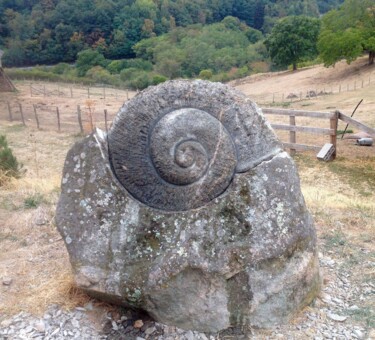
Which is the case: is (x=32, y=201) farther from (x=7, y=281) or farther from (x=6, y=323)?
(x=6, y=323)

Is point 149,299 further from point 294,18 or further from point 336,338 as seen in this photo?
point 294,18

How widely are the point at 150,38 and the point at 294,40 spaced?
3095 cm

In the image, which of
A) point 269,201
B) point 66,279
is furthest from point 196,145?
point 66,279

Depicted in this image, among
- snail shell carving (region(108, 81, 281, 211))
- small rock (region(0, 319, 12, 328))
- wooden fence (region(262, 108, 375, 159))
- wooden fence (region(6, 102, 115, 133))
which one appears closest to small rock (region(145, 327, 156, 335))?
snail shell carving (region(108, 81, 281, 211))

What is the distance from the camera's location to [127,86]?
45.6 meters

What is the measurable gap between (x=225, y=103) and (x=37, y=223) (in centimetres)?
339

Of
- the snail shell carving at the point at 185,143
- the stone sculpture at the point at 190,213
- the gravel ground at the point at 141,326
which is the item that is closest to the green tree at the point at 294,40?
the snail shell carving at the point at 185,143

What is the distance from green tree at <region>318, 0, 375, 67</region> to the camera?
30.8m

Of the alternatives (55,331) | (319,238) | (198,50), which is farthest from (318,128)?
(198,50)

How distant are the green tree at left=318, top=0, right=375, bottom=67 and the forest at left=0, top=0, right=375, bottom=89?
6735 millimetres

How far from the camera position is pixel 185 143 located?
4160mm

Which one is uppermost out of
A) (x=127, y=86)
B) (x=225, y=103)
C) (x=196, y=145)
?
(x=225, y=103)

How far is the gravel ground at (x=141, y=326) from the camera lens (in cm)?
419

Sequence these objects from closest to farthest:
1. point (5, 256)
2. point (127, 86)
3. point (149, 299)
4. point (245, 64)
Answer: point (149, 299) < point (5, 256) < point (127, 86) < point (245, 64)
